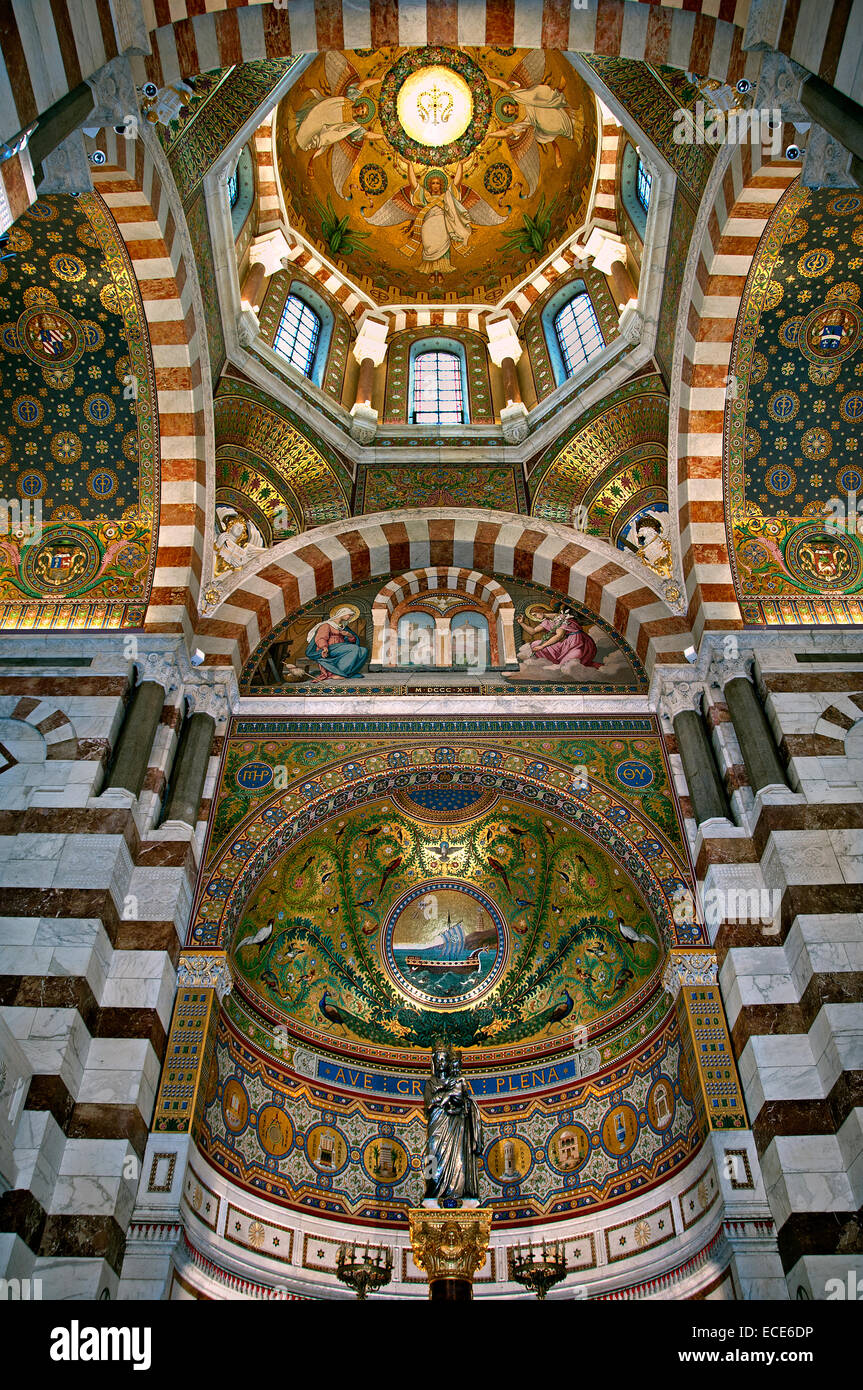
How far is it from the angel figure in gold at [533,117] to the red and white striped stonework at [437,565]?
551cm

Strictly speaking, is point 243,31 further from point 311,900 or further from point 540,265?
point 311,900

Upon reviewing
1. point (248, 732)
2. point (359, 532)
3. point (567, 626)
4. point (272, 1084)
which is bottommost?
point (272, 1084)

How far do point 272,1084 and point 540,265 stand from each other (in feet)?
36.3

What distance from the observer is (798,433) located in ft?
37.1

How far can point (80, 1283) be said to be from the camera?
6844 millimetres

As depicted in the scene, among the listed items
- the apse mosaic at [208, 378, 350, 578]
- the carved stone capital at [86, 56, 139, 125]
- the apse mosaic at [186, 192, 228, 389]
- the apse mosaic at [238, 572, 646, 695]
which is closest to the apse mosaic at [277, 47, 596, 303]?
the apse mosaic at [186, 192, 228, 389]

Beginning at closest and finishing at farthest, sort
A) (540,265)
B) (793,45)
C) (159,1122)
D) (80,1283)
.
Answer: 1. (80,1283)
2. (793,45)
3. (159,1122)
4. (540,265)

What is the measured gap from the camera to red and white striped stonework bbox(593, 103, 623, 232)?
13.4 m

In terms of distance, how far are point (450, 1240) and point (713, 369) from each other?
28.5ft

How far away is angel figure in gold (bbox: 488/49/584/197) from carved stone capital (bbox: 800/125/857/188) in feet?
23.7

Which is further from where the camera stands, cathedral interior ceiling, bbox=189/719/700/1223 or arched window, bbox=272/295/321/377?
arched window, bbox=272/295/321/377

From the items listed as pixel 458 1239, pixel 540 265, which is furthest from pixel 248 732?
pixel 540 265

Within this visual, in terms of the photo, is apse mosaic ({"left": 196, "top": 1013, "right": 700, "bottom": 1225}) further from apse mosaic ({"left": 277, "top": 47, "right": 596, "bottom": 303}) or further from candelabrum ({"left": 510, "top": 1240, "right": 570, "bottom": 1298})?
apse mosaic ({"left": 277, "top": 47, "right": 596, "bottom": 303})

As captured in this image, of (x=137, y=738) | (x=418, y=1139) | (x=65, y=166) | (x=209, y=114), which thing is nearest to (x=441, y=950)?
(x=418, y=1139)
